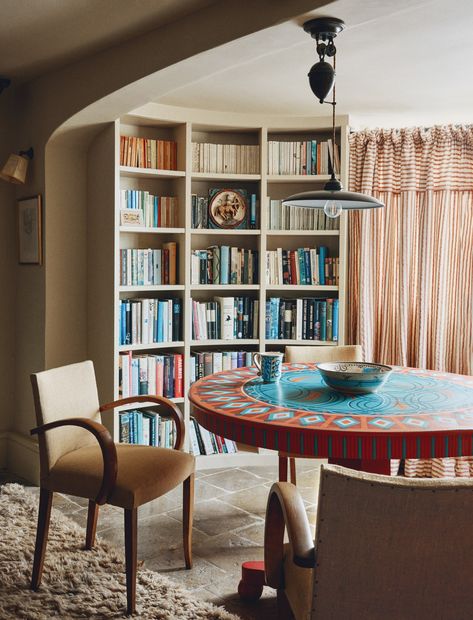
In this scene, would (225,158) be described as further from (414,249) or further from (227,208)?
(414,249)

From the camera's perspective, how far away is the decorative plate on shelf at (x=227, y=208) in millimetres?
4348

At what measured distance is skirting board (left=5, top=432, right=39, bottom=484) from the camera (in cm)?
397

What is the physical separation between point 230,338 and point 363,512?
2.96 m

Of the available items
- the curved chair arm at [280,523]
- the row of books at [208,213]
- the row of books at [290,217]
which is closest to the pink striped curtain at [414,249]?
the row of books at [290,217]

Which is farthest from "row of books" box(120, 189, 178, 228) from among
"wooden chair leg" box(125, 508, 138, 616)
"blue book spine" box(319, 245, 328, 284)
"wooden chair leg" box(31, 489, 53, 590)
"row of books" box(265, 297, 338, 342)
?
"wooden chair leg" box(125, 508, 138, 616)

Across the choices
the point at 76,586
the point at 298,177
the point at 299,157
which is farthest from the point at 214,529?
the point at 299,157

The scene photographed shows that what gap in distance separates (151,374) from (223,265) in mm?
852

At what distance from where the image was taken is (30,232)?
3.98m

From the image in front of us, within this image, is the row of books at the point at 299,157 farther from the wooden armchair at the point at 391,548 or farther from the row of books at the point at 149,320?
the wooden armchair at the point at 391,548

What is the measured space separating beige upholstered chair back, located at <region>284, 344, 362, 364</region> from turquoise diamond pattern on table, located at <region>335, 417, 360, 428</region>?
140cm

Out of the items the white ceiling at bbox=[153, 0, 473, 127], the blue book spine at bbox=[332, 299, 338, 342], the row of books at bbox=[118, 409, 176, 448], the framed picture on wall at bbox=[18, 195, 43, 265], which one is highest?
the white ceiling at bbox=[153, 0, 473, 127]

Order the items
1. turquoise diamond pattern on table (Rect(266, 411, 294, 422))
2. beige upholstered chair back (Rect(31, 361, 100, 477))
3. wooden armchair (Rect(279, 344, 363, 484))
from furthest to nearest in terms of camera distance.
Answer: wooden armchair (Rect(279, 344, 363, 484)), beige upholstered chair back (Rect(31, 361, 100, 477)), turquoise diamond pattern on table (Rect(266, 411, 294, 422))

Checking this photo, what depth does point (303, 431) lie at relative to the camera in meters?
2.06

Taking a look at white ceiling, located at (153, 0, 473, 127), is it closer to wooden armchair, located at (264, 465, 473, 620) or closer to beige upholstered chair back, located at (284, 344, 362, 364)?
beige upholstered chair back, located at (284, 344, 362, 364)
